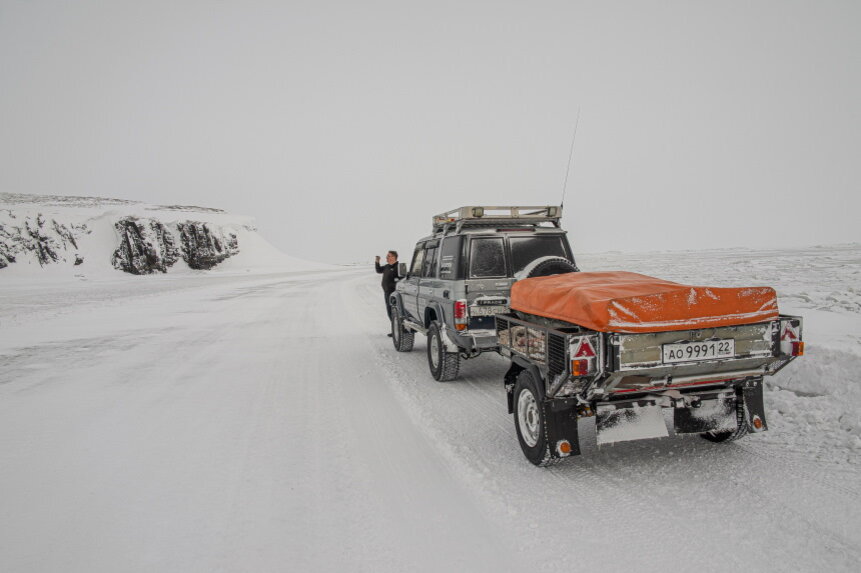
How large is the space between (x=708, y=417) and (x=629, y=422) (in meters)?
0.71

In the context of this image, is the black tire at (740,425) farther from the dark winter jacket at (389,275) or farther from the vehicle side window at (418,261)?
the dark winter jacket at (389,275)

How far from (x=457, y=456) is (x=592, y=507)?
1257 millimetres

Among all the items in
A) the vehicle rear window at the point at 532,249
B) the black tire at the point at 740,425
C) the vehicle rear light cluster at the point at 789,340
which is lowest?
the black tire at the point at 740,425

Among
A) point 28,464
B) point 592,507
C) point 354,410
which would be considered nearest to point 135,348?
point 28,464

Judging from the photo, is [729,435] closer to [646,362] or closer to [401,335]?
[646,362]

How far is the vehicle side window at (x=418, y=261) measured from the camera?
8164 mm

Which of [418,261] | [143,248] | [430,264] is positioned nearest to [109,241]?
[143,248]

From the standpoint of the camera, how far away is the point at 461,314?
5.87 meters

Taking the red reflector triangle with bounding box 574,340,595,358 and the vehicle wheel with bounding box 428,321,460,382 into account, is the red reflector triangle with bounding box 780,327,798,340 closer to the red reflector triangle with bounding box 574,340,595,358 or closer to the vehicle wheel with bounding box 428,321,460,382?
the red reflector triangle with bounding box 574,340,595,358

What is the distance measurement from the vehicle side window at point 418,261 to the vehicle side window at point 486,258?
1916 millimetres

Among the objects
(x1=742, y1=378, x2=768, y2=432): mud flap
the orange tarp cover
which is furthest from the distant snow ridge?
(x1=742, y1=378, x2=768, y2=432): mud flap

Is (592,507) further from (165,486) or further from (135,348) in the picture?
(135,348)

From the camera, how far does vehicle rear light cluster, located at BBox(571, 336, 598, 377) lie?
10.6 feet

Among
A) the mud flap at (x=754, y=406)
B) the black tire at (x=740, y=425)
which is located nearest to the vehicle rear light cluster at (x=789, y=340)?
the mud flap at (x=754, y=406)
